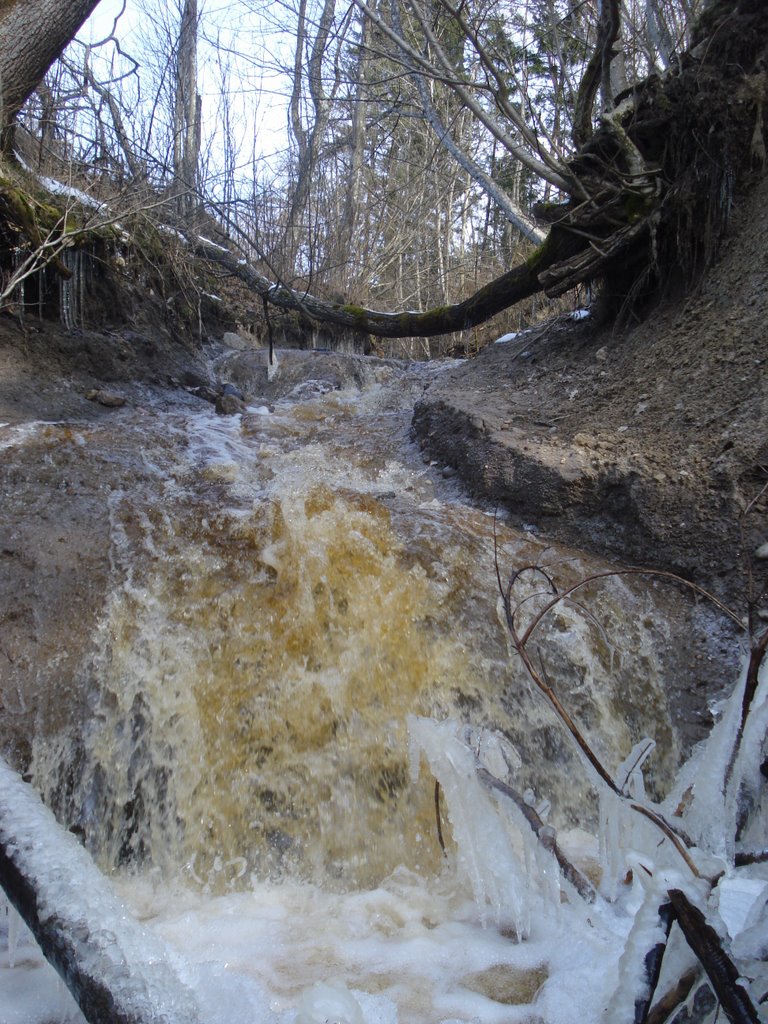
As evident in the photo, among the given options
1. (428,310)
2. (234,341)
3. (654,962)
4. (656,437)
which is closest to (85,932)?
(654,962)

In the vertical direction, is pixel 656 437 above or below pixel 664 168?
below

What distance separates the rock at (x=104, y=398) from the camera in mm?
4488

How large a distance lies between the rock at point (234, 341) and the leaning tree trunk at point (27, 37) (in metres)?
2.70

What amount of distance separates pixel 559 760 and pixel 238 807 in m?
1.27

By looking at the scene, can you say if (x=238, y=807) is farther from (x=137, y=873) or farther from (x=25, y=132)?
(x=25, y=132)

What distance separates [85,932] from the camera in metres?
1.18

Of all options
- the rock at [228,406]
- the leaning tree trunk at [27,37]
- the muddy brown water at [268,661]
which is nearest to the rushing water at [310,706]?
the muddy brown water at [268,661]

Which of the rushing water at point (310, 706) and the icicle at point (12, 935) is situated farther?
the rushing water at point (310, 706)

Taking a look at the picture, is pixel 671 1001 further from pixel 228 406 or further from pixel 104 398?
pixel 228 406

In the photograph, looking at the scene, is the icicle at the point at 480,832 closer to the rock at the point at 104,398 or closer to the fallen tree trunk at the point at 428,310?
the rock at the point at 104,398

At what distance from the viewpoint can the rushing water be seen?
2.12 meters

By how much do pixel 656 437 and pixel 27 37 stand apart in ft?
16.6

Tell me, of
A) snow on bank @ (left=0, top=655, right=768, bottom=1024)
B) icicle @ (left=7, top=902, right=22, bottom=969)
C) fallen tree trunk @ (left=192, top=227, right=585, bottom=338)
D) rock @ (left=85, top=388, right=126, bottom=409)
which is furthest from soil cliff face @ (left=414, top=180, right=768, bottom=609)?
icicle @ (left=7, top=902, right=22, bottom=969)

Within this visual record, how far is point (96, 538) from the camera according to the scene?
2998 mm
